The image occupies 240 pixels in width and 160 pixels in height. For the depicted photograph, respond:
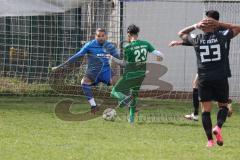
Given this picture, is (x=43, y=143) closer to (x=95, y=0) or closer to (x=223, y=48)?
(x=223, y=48)

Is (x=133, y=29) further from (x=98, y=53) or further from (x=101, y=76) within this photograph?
(x=101, y=76)

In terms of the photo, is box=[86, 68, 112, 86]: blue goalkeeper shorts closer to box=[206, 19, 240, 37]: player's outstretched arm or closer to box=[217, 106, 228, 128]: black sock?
box=[217, 106, 228, 128]: black sock

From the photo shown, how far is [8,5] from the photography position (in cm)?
1591

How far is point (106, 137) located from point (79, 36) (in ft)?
22.9

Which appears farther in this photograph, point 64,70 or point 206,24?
point 64,70

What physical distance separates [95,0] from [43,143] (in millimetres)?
7519

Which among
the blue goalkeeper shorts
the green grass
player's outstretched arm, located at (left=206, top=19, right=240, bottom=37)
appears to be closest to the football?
the green grass

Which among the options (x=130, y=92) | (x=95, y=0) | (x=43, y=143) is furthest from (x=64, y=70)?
(x=43, y=143)

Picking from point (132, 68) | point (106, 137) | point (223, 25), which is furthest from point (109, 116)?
point (223, 25)

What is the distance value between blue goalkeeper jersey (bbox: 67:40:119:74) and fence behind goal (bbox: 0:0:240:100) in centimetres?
164

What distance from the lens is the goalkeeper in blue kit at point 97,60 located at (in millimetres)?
13203

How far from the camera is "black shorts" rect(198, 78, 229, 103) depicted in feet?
29.7

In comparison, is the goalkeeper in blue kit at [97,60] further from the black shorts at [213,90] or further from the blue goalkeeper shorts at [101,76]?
the black shorts at [213,90]

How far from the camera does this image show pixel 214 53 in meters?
9.03
